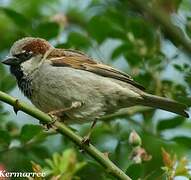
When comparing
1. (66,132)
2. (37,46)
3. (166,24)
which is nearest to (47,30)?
(37,46)

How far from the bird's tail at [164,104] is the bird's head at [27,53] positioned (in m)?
0.77

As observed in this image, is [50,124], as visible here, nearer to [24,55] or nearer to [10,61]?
[10,61]

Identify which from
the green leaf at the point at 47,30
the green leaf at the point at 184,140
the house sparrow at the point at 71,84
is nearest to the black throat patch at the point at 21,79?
the house sparrow at the point at 71,84

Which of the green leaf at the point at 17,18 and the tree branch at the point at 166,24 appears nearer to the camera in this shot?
the tree branch at the point at 166,24

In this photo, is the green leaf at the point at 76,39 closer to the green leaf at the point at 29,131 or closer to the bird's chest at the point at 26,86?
the bird's chest at the point at 26,86

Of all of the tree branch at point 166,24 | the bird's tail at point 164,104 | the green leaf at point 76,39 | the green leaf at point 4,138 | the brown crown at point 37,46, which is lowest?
the green leaf at point 4,138

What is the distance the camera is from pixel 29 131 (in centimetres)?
305

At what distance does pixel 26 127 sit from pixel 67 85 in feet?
2.72

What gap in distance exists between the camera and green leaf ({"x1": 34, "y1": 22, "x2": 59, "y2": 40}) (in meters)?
3.81

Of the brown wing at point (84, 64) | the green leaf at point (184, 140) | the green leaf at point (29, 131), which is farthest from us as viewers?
the brown wing at point (84, 64)

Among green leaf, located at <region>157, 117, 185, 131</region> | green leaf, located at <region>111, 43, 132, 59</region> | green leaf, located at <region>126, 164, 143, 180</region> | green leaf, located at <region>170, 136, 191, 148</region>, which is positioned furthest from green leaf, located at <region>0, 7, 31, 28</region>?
green leaf, located at <region>126, 164, 143, 180</region>

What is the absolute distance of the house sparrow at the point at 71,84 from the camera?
3736 mm

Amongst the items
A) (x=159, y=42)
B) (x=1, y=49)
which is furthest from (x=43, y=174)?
(x=1, y=49)

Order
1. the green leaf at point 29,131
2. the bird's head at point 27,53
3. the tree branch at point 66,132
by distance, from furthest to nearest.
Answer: the bird's head at point 27,53
the green leaf at point 29,131
the tree branch at point 66,132
